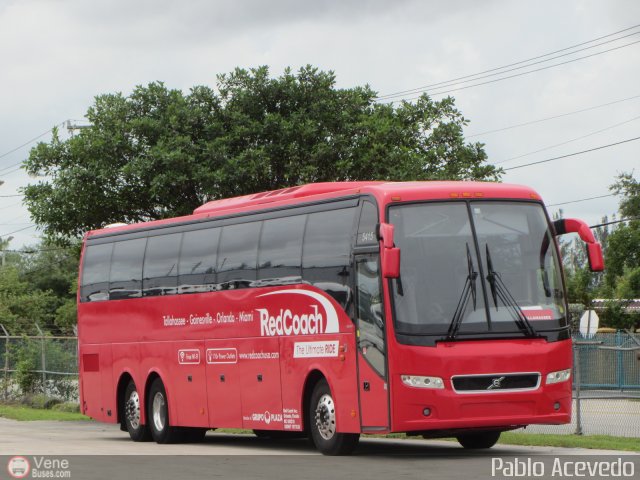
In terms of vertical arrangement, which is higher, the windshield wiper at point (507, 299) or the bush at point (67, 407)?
the windshield wiper at point (507, 299)

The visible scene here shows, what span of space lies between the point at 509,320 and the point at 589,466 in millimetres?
2492

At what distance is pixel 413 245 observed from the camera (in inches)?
683

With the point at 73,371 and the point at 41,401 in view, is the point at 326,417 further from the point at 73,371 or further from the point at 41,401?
the point at 41,401

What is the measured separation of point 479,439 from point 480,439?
0.02 m

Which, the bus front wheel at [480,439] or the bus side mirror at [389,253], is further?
the bus front wheel at [480,439]

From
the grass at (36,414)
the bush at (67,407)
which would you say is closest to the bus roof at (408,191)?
the grass at (36,414)

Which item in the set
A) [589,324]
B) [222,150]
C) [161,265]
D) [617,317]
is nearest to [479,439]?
[161,265]

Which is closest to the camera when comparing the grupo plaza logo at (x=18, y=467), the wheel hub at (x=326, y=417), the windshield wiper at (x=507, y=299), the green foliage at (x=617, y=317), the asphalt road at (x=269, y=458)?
the asphalt road at (x=269, y=458)

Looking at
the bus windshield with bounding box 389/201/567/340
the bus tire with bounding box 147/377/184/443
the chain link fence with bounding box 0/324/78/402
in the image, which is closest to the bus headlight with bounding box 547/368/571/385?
the bus windshield with bounding box 389/201/567/340

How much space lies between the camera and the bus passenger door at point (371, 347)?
1717 centimetres

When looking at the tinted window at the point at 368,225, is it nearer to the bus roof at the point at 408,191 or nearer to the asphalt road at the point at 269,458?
the bus roof at the point at 408,191

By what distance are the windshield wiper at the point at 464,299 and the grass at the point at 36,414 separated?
18.4 m

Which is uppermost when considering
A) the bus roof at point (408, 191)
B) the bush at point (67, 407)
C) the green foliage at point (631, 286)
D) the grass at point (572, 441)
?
the bus roof at point (408, 191)

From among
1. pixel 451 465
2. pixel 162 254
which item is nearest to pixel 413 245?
pixel 451 465
